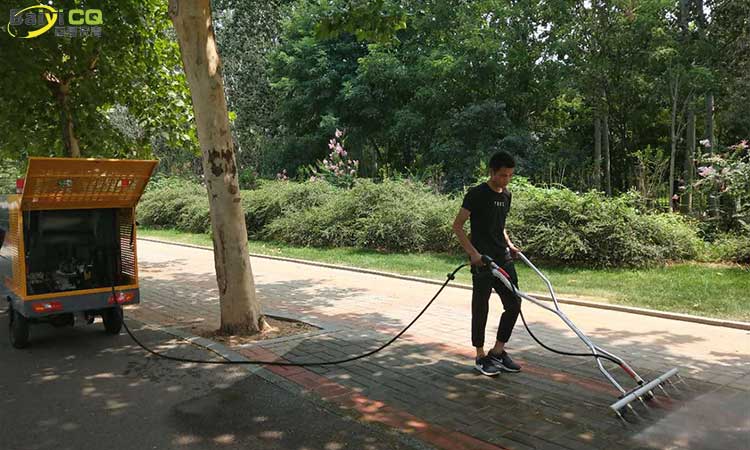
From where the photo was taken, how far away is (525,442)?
398cm

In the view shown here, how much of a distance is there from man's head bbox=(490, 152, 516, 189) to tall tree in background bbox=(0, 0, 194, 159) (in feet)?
30.6

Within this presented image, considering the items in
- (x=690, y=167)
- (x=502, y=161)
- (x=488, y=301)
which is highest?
(x=690, y=167)

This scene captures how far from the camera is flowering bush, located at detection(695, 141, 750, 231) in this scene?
11.0m

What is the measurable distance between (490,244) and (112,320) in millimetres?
4918

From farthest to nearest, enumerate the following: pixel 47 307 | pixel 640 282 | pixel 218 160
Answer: pixel 640 282, pixel 218 160, pixel 47 307

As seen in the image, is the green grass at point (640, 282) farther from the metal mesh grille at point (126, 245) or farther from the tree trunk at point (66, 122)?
the tree trunk at point (66, 122)

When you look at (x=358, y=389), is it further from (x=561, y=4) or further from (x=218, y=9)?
(x=218, y=9)

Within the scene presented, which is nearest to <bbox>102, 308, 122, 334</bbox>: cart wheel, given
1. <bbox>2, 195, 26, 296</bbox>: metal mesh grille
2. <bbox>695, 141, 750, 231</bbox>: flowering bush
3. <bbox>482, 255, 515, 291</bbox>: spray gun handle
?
<bbox>2, 195, 26, 296</bbox>: metal mesh grille

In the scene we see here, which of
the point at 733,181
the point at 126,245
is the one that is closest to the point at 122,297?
the point at 126,245

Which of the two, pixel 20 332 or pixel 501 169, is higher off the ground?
pixel 501 169

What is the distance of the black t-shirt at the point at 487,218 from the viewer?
5.27 metres

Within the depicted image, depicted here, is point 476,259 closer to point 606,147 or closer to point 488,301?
point 488,301

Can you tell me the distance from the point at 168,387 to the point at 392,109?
2416cm

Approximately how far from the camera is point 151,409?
15.6 feet
